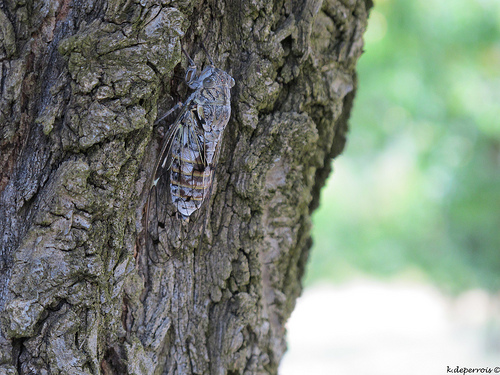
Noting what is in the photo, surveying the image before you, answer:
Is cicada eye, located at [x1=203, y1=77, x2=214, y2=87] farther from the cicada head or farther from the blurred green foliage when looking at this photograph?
the blurred green foliage

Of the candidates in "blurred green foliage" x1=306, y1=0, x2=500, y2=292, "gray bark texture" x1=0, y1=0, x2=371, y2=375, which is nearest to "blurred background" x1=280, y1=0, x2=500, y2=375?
"blurred green foliage" x1=306, y1=0, x2=500, y2=292

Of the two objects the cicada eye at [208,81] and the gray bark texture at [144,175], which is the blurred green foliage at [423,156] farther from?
the cicada eye at [208,81]

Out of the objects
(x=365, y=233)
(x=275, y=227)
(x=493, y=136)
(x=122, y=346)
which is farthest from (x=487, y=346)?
(x=122, y=346)

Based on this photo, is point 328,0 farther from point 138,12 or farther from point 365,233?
point 365,233

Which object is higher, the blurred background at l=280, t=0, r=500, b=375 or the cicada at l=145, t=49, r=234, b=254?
the blurred background at l=280, t=0, r=500, b=375

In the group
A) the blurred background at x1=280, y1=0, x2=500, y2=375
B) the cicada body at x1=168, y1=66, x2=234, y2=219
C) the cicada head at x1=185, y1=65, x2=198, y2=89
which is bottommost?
the cicada body at x1=168, y1=66, x2=234, y2=219


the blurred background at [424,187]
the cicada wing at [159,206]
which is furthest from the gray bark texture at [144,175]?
the blurred background at [424,187]

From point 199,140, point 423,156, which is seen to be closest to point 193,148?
point 199,140
